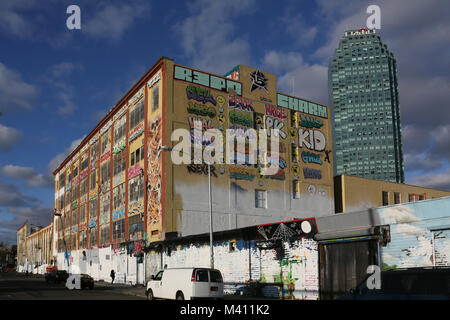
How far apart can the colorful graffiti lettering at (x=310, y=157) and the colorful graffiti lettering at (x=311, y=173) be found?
1038 mm

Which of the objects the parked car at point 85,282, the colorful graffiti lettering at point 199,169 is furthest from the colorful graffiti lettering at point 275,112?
the parked car at point 85,282

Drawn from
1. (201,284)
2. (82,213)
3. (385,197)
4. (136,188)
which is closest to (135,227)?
(136,188)

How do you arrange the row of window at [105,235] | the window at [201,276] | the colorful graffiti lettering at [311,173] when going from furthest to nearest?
the colorful graffiti lettering at [311,173], the row of window at [105,235], the window at [201,276]

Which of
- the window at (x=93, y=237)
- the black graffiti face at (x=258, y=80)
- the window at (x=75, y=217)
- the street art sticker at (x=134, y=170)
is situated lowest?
the window at (x=93, y=237)

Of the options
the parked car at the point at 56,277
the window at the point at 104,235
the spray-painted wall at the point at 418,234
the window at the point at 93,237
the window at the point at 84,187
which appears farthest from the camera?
the window at the point at 84,187

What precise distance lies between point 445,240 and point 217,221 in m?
25.6

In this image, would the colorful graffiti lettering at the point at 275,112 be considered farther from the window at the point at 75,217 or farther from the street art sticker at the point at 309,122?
the window at the point at 75,217

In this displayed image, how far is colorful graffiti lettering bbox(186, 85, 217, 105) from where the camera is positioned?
4578 cm

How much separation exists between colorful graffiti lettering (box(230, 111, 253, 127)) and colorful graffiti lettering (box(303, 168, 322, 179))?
888 cm

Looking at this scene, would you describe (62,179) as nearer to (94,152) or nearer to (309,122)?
(94,152)

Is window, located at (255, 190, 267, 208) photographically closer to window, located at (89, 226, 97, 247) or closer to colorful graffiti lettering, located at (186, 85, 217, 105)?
colorful graffiti lettering, located at (186, 85, 217, 105)

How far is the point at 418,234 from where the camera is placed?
2228cm

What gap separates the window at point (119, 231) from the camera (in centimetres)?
5294

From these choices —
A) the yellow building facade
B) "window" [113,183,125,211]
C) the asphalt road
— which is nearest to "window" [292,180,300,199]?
the yellow building facade
